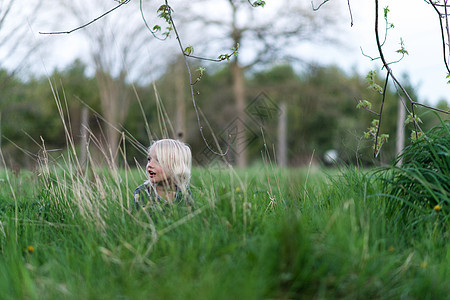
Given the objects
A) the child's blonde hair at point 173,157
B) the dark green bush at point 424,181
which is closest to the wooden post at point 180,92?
the child's blonde hair at point 173,157

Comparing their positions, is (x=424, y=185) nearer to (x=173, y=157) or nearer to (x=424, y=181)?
(x=424, y=181)

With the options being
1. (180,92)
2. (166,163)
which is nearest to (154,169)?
(166,163)

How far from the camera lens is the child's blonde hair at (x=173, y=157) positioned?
320cm

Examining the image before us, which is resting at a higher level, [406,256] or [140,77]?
[140,77]

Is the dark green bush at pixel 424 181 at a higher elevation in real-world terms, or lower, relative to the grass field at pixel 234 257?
higher

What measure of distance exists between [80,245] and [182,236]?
609mm

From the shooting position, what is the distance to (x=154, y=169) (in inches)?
126

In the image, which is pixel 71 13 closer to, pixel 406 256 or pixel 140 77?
pixel 140 77

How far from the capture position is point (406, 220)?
2.52 meters

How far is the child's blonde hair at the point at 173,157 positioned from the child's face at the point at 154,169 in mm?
32

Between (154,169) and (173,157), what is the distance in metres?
0.16

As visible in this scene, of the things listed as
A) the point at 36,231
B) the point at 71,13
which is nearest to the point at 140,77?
the point at 71,13

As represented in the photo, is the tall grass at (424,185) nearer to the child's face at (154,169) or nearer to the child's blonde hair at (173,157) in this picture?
the child's blonde hair at (173,157)

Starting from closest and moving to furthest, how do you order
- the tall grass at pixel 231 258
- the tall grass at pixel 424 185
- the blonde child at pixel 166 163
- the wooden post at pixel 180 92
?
the tall grass at pixel 231 258 < the tall grass at pixel 424 185 < the blonde child at pixel 166 163 < the wooden post at pixel 180 92
